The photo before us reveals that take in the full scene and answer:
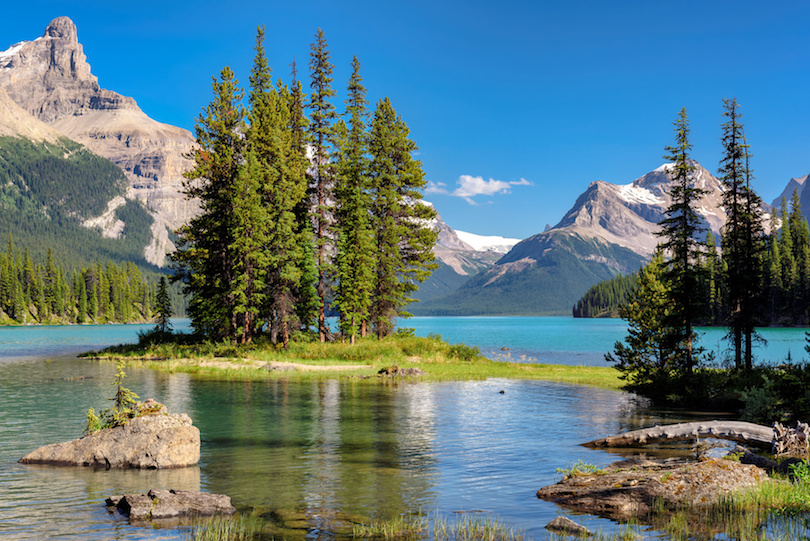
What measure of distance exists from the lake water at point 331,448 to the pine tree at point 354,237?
19802mm

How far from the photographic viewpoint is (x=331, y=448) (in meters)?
20.5

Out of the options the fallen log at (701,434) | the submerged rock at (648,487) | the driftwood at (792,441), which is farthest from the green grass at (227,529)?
the driftwood at (792,441)

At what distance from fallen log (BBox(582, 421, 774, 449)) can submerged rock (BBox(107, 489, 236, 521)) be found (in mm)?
13217

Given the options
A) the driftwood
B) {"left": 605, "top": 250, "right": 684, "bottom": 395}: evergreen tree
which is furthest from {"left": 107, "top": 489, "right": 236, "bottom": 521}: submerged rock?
{"left": 605, "top": 250, "right": 684, "bottom": 395}: evergreen tree

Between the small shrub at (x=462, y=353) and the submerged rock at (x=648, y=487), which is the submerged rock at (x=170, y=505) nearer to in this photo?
the submerged rock at (x=648, y=487)

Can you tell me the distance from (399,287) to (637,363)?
100 ft

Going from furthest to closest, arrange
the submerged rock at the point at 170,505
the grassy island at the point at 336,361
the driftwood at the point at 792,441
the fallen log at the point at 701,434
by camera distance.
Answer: the grassy island at the point at 336,361 → the fallen log at the point at 701,434 → the driftwood at the point at 792,441 → the submerged rock at the point at 170,505

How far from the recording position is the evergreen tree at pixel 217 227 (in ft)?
197

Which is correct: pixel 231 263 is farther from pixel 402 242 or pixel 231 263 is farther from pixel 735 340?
pixel 735 340

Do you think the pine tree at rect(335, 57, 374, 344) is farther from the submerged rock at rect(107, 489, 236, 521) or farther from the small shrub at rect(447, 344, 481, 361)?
the submerged rock at rect(107, 489, 236, 521)

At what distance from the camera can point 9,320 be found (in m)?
185

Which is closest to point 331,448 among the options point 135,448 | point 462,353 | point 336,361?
point 135,448

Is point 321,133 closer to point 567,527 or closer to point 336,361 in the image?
point 336,361

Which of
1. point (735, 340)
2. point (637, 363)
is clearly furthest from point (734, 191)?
point (637, 363)
